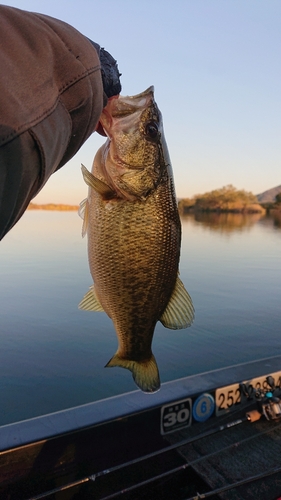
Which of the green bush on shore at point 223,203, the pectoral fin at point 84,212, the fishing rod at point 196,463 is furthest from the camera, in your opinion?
the green bush on shore at point 223,203

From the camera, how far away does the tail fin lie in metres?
2.12

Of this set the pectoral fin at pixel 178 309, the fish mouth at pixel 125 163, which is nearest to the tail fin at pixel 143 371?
the pectoral fin at pixel 178 309

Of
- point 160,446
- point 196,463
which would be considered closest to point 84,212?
point 160,446

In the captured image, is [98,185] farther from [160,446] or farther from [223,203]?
[223,203]

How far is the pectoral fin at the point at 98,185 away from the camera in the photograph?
1.86 meters

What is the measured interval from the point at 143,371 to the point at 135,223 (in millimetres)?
826

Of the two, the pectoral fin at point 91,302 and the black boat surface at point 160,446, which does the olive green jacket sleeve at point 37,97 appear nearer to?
the pectoral fin at point 91,302

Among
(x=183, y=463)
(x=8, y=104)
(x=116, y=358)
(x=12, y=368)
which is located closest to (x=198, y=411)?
(x=183, y=463)

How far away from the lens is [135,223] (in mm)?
1934

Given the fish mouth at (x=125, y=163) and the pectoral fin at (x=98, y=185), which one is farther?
the fish mouth at (x=125, y=163)

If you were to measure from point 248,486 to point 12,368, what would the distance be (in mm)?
5710

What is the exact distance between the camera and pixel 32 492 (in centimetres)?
305

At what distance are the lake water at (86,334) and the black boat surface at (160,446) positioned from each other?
345 centimetres

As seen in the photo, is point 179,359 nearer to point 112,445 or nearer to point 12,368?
point 12,368
